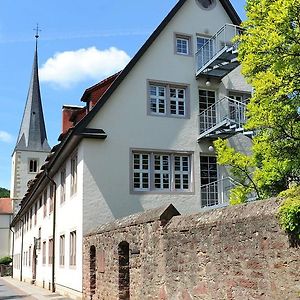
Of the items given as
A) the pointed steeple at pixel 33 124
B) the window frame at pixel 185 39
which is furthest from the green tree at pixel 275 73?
the pointed steeple at pixel 33 124

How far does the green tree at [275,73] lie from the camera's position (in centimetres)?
846

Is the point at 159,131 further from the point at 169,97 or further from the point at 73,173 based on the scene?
Answer: the point at 73,173

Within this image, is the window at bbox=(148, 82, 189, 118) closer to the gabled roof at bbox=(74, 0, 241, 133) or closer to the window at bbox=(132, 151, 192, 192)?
the gabled roof at bbox=(74, 0, 241, 133)

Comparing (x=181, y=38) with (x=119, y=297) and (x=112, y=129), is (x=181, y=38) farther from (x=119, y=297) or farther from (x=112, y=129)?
(x=119, y=297)

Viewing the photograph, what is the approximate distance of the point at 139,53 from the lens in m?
19.7

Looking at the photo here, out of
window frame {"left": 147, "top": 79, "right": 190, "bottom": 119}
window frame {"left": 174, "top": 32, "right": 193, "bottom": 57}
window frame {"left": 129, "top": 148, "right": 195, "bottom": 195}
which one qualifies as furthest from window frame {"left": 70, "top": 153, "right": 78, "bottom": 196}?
window frame {"left": 174, "top": 32, "right": 193, "bottom": 57}

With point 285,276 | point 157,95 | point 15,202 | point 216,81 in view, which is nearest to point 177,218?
point 285,276

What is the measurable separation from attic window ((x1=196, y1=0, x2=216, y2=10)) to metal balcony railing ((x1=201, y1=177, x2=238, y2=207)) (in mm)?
7727

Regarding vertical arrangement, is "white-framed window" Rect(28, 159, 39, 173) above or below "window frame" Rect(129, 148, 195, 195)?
above

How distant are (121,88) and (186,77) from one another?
2986mm

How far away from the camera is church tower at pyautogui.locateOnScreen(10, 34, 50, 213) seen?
74875mm

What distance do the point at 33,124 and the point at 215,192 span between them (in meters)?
59.4

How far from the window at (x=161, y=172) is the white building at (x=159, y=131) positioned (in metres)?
0.04

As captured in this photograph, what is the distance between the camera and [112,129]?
18906mm
